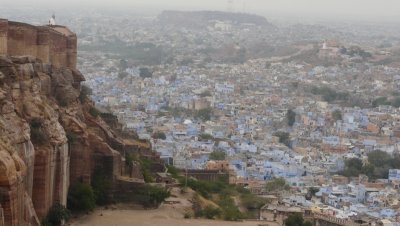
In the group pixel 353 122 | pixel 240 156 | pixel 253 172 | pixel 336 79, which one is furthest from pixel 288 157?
pixel 336 79

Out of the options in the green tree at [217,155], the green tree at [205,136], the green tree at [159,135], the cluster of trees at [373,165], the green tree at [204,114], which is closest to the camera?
the green tree at [217,155]

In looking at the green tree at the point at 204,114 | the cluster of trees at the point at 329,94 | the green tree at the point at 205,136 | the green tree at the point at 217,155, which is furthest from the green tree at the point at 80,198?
the cluster of trees at the point at 329,94

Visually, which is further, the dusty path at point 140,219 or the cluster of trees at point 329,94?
the cluster of trees at point 329,94

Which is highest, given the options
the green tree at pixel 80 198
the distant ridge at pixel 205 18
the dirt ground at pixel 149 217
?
the green tree at pixel 80 198

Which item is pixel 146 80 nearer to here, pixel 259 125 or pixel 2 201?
pixel 259 125

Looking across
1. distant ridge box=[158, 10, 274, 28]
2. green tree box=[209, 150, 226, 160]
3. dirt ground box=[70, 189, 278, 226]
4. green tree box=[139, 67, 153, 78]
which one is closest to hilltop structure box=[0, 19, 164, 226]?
dirt ground box=[70, 189, 278, 226]

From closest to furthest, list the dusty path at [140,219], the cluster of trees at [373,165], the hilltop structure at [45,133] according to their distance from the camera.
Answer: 1. the hilltop structure at [45,133]
2. the dusty path at [140,219]
3. the cluster of trees at [373,165]

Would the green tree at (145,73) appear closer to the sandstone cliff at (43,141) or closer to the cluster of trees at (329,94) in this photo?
the cluster of trees at (329,94)

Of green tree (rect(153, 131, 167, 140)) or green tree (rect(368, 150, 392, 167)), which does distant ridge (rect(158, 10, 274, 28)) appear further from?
green tree (rect(368, 150, 392, 167))
